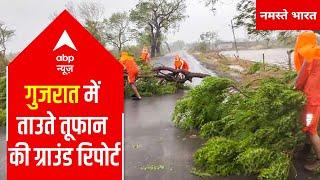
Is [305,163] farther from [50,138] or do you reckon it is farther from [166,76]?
[166,76]

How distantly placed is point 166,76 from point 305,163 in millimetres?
8783

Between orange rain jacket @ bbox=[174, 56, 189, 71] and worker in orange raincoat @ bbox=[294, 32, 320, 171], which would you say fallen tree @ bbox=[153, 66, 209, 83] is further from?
worker in orange raincoat @ bbox=[294, 32, 320, 171]

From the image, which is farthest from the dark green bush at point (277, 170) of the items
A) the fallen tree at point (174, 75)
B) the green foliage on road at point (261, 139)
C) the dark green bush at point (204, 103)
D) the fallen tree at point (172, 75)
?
the fallen tree at point (174, 75)

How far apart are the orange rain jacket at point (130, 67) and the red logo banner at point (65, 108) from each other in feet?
32.1

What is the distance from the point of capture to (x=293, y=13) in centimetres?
960

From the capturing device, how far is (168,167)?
6.39 meters

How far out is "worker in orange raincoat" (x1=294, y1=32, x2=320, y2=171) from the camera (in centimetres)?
591

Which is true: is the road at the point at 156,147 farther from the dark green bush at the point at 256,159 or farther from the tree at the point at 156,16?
the tree at the point at 156,16

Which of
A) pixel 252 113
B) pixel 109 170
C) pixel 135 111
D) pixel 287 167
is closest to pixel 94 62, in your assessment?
pixel 109 170

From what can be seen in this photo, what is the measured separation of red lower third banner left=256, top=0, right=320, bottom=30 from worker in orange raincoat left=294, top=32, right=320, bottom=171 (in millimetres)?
3400

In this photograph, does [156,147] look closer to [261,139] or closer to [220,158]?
[220,158]

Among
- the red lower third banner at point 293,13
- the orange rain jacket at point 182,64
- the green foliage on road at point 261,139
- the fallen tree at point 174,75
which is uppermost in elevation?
the red lower third banner at point 293,13

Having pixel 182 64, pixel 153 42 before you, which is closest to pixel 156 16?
pixel 153 42

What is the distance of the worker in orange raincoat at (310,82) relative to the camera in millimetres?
5910
